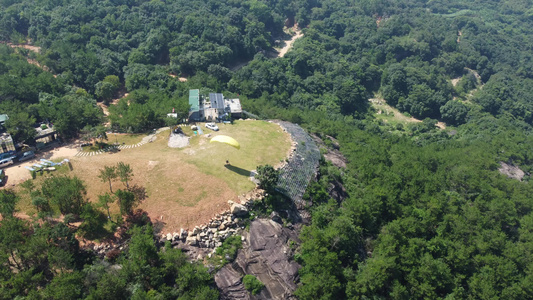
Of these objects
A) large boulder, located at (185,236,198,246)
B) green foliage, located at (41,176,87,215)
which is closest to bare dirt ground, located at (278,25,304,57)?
large boulder, located at (185,236,198,246)

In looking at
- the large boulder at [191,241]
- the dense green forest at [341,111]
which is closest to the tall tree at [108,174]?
the dense green forest at [341,111]

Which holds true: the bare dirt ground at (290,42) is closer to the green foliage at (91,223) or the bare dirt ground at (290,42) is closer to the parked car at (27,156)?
the parked car at (27,156)

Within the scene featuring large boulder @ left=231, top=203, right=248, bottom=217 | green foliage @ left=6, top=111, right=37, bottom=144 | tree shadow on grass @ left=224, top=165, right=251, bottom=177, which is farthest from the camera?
green foliage @ left=6, top=111, right=37, bottom=144

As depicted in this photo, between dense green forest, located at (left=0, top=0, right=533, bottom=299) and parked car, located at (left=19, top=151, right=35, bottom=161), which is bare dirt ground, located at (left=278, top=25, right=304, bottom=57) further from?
parked car, located at (left=19, top=151, right=35, bottom=161)

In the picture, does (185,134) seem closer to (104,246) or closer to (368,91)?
(104,246)

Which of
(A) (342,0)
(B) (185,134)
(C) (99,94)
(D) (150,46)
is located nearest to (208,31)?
(D) (150,46)
